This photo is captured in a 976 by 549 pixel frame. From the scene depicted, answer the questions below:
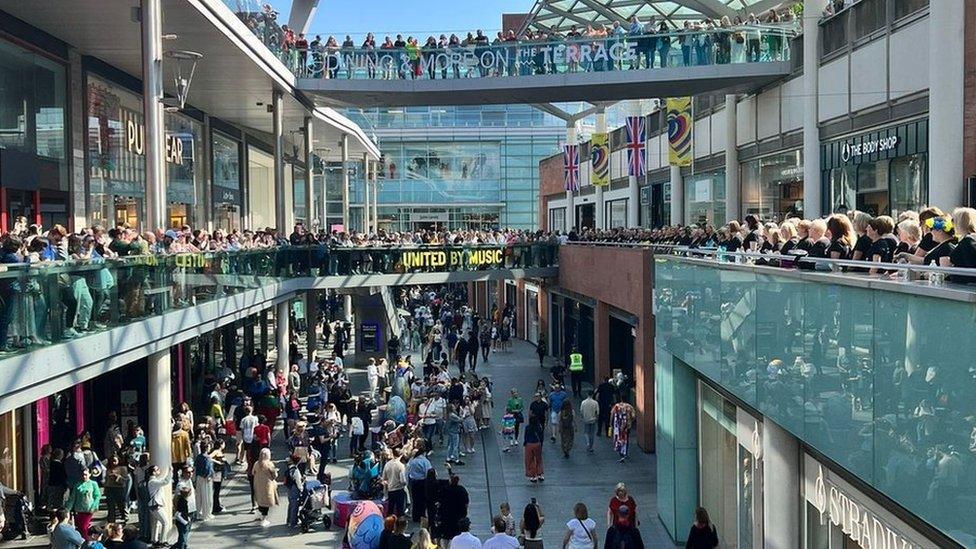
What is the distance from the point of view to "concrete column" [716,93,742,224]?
27.8 metres

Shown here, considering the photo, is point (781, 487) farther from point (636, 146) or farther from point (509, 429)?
point (636, 146)

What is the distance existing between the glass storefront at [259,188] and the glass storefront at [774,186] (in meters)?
21.9

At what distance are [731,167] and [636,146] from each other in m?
5.81

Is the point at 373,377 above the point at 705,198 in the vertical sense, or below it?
below

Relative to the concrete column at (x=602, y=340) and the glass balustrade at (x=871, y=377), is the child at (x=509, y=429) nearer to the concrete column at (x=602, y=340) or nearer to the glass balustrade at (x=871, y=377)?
the concrete column at (x=602, y=340)

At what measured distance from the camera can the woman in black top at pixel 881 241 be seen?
8.07m

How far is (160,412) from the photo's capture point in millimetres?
16516

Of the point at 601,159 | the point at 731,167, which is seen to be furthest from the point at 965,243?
the point at 601,159

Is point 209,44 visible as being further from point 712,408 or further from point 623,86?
point 712,408

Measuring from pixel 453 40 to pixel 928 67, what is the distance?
1596 centimetres

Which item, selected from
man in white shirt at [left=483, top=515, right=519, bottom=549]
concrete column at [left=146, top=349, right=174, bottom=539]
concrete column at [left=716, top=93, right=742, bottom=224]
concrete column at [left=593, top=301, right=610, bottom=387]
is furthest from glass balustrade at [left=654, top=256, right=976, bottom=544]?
concrete column at [left=593, top=301, right=610, bottom=387]

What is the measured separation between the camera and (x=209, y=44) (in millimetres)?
23234

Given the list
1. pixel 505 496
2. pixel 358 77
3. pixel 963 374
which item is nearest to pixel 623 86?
pixel 358 77

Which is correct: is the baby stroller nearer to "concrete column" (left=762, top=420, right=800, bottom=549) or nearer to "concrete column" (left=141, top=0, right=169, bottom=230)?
"concrete column" (left=141, top=0, right=169, bottom=230)
